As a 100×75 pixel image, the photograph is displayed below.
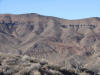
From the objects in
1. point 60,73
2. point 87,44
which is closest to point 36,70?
point 60,73

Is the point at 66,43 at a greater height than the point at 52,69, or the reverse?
the point at 52,69

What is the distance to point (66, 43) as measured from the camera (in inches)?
6816

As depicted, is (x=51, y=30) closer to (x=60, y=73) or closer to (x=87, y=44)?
(x=87, y=44)

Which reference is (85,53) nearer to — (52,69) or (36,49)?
(36,49)

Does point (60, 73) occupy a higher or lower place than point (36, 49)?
higher

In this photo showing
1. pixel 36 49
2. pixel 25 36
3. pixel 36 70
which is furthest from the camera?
pixel 25 36

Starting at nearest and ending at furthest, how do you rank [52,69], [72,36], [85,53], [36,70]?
[36,70], [52,69], [85,53], [72,36]

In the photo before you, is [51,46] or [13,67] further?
[51,46]

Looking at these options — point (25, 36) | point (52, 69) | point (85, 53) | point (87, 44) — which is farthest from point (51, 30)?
point (52, 69)

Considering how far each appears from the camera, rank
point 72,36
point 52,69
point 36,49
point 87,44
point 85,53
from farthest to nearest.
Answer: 1. point 72,36
2. point 87,44
3. point 36,49
4. point 85,53
5. point 52,69

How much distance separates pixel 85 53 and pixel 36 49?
26841 mm

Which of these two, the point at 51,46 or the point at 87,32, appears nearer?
the point at 51,46

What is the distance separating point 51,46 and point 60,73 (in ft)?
438

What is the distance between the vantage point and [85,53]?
139000mm
